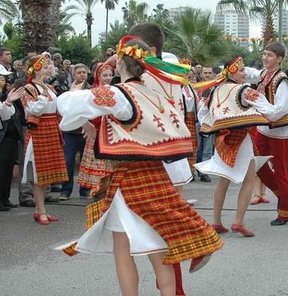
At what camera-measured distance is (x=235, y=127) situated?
5957 mm

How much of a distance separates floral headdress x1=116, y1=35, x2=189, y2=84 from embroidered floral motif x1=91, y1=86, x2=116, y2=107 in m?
0.27

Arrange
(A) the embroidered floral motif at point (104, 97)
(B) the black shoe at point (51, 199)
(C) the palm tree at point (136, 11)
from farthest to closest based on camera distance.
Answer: (C) the palm tree at point (136, 11), (B) the black shoe at point (51, 199), (A) the embroidered floral motif at point (104, 97)

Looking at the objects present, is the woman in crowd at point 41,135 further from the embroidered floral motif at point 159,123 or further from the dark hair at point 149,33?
the embroidered floral motif at point 159,123

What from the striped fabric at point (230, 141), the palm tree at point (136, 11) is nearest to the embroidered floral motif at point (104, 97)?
the striped fabric at point (230, 141)

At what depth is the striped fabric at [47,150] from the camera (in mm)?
6812

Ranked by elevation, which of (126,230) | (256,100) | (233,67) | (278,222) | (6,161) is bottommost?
(278,222)

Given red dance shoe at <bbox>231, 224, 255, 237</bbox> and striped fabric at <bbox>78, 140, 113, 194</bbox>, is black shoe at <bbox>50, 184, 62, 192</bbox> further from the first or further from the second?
red dance shoe at <bbox>231, 224, 255, 237</bbox>

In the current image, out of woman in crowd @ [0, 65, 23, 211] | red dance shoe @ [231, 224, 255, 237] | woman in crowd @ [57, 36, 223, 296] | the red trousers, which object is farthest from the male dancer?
woman in crowd @ [57, 36, 223, 296]

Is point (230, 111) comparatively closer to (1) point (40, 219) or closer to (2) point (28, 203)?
(1) point (40, 219)

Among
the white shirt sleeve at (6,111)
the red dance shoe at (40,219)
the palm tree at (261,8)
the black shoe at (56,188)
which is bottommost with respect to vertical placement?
the black shoe at (56,188)

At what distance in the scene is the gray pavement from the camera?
4.70m

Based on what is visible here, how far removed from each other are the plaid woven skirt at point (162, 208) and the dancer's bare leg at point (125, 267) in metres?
0.18

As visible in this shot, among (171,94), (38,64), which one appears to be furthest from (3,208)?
(171,94)

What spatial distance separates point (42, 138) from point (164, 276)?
3389 mm
